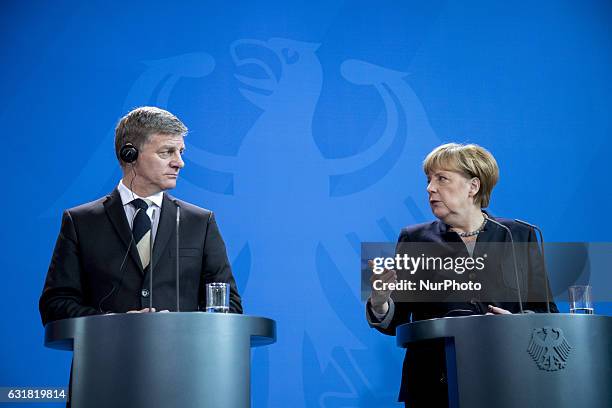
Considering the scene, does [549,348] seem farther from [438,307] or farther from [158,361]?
[158,361]

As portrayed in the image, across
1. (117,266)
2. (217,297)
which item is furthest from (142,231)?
(217,297)

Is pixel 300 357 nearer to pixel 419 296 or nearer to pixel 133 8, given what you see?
pixel 419 296

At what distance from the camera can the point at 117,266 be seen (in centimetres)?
262

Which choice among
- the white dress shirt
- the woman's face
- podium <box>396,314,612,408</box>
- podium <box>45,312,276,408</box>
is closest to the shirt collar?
the white dress shirt

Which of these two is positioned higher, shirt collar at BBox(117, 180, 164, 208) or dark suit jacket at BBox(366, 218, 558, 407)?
shirt collar at BBox(117, 180, 164, 208)

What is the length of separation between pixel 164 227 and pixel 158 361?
806mm

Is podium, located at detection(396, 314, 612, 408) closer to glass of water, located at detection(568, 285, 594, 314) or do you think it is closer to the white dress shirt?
glass of water, located at detection(568, 285, 594, 314)

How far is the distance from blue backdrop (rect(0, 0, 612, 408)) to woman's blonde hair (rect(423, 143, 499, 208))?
2.66 ft

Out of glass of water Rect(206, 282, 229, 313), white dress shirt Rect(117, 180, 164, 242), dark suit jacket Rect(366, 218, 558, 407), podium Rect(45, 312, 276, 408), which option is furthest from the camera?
white dress shirt Rect(117, 180, 164, 242)

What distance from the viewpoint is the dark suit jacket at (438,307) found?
98.5 inches

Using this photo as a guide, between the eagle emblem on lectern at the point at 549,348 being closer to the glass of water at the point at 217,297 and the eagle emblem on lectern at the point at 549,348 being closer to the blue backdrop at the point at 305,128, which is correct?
the glass of water at the point at 217,297

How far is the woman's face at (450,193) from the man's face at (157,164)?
918 millimetres

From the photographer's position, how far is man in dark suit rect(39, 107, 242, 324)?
2.59 metres

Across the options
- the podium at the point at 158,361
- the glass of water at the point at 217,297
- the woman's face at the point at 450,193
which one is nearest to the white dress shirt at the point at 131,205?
the glass of water at the point at 217,297
